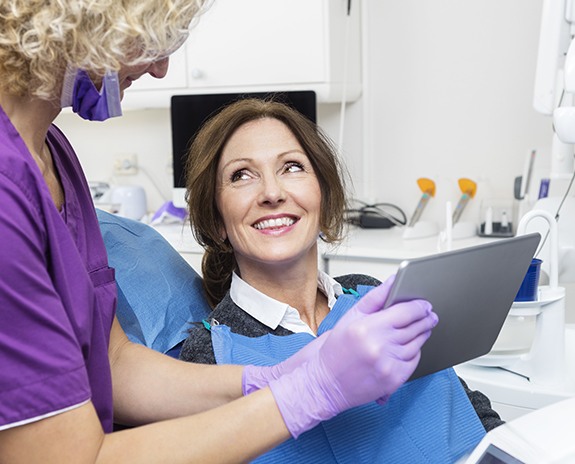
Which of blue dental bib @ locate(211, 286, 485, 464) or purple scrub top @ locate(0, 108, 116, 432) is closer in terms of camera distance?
purple scrub top @ locate(0, 108, 116, 432)

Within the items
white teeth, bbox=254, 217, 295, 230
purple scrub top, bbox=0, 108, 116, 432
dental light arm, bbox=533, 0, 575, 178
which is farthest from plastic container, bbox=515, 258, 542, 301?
purple scrub top, bbox=0, 108, 116, 432

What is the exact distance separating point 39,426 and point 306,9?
2.10 meters

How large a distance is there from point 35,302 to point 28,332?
0.03 m

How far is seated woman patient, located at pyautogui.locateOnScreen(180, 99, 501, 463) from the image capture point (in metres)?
1.28

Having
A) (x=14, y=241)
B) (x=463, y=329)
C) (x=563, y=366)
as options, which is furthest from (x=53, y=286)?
(x=563, y=366)

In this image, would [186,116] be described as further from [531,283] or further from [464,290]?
[464,290]

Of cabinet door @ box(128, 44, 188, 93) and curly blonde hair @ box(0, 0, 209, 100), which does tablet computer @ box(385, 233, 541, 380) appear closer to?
curly blonde hair @ box(0, 0, 209, 100)

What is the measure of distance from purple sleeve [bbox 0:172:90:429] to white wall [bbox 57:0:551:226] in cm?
206

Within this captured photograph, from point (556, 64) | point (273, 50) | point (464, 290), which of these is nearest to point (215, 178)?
point (464, 290)

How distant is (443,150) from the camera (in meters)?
2.84

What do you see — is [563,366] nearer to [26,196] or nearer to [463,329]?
[463,329]

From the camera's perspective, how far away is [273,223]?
1440 millimetres

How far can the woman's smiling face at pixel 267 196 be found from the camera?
143cm

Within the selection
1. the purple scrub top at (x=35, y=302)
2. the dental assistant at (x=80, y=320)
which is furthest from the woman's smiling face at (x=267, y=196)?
the purple scrub top at (x=35, y=302)
